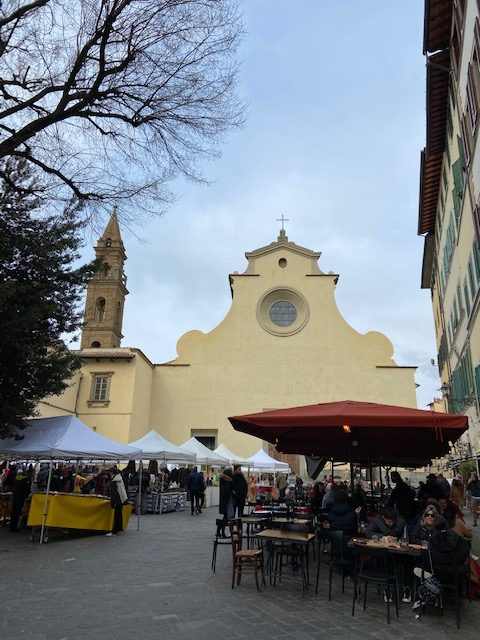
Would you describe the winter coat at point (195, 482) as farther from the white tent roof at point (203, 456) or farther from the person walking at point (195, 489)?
the white tent roof at point (203, 456)

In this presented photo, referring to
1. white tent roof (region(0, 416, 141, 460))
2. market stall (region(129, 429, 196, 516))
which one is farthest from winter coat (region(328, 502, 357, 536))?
market stall (region(129, 429, 196, 516))

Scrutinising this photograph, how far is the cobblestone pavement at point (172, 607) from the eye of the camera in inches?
181

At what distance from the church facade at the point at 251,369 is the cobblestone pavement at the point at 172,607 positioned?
1912 centimetres

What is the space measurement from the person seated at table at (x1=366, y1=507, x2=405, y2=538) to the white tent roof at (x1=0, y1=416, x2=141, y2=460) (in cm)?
706

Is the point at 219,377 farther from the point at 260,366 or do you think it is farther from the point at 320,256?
the point at 320,256

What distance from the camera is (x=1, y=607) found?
5.36m

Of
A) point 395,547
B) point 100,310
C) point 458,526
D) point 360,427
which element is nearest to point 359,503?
point 360,427

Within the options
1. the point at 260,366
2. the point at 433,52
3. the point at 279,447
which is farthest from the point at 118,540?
the point at 260,366

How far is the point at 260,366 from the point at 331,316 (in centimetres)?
536

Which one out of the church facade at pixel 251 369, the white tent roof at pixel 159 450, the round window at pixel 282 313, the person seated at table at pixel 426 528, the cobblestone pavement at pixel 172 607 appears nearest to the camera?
the cobblestone pavement at pixel 172 607

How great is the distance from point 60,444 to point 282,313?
68.7ft

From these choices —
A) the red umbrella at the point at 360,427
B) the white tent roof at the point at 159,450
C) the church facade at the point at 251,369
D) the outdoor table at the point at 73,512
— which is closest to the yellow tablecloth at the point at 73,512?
the outdoor table at the point at 73,512

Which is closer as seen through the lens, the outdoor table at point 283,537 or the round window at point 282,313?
the outdoor table at point 283,537

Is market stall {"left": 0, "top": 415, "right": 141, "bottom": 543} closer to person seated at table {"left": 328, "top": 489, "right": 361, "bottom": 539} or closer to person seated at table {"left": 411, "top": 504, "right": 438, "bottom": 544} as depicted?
person seated at table {"left": 328, "top": 489, "right": 361, "bottom": 539}
